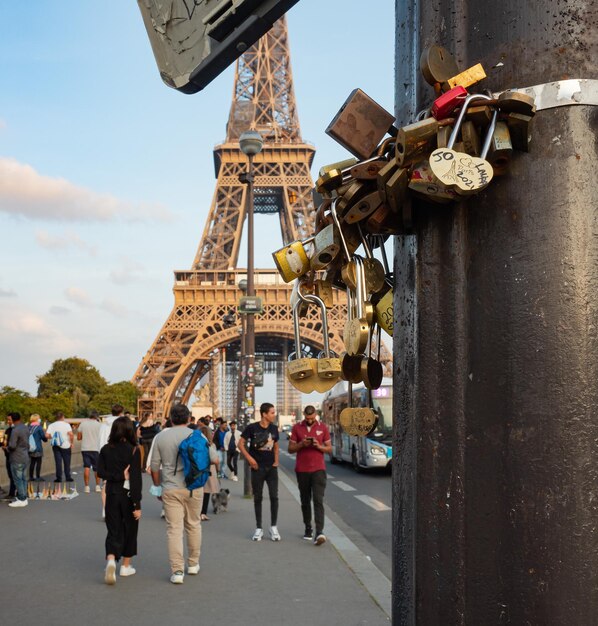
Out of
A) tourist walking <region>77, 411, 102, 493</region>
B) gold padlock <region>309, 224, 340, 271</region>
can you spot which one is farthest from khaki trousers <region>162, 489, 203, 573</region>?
tourist walking <region>77, 411, 102, 493</region>

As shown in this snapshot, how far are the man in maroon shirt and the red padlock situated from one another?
908 centimetres

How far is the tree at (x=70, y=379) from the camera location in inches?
3068

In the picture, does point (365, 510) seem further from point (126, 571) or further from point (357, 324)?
point (357, 324)

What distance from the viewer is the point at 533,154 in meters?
1.39

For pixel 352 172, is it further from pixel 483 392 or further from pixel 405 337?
pixel 483 392

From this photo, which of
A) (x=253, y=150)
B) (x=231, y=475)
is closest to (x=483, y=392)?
(x=253, y=150)

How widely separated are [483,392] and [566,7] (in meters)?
0.65

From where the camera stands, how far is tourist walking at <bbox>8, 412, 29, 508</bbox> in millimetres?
14500

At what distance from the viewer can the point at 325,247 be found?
182 cm

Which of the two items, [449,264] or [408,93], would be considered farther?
[408,93]

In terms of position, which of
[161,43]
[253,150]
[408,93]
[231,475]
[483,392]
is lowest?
[231,475]

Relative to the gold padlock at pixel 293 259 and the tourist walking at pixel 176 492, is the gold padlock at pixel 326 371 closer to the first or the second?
the gold padlock at pixel 293 259

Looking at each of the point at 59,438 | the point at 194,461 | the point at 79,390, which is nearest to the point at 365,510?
the point at 59,438

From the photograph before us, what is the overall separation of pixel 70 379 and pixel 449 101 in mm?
79656
